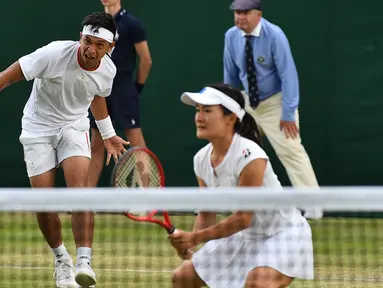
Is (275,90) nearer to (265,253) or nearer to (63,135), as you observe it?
(63,135)

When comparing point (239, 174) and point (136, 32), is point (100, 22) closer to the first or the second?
point (239, 174)

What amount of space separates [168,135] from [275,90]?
3.99ft

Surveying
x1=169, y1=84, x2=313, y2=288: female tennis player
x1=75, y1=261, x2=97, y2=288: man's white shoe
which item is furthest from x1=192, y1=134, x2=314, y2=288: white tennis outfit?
x1=75, y1=261, x2=97, y2=288: man's white shoe

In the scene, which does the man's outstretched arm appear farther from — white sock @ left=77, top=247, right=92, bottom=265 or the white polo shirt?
white sock @ left=77, top=247, right=92, bottom=265

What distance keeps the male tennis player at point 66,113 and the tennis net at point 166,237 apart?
219 mm

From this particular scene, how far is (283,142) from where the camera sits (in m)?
8.55

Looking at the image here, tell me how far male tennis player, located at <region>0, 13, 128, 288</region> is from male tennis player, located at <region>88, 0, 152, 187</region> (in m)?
2.25

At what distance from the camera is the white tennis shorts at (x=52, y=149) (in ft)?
20.6

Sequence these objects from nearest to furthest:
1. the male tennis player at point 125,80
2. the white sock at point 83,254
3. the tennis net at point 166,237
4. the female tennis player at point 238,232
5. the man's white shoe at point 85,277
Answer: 1. the tennis net at point 166,237
2. the female tennis player at point 238,232
3. the man's white shoe at point 85,277
4. the white sock at point 83,254
5. the male tennis player at point 125,80

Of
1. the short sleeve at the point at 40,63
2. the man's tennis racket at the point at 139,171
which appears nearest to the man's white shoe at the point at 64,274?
the man's tennis racket at the point at 139,171

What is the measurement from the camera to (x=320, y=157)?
9195 millimetres

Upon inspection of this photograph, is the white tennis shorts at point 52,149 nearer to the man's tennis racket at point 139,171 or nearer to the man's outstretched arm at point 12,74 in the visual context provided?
the man's outstretched arm at point 12,74

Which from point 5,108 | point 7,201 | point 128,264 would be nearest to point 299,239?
point 7,201

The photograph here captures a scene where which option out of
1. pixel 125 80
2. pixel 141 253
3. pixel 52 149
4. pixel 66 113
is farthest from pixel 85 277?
pixel 125 80
